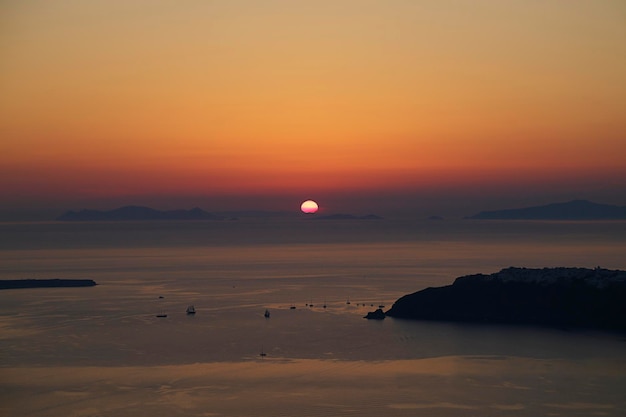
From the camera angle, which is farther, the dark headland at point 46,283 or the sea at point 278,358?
the dark headland at point 46,283

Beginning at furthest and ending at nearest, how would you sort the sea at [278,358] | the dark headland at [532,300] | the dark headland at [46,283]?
the dark headland at [46,283] → the dark headland at [532,300] → the sea at [278,358]

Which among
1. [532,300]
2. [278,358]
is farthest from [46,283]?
[532,300]

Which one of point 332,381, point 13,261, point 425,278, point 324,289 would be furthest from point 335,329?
point 13,261

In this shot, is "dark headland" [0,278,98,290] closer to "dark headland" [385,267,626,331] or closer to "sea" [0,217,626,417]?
"sea" [0,217,626,417]

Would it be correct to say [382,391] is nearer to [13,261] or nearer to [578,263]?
[578,263]

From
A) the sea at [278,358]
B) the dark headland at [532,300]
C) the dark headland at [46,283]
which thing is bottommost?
the sea at [278,358]

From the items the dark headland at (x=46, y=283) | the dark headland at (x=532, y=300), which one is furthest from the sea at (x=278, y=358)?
the dark headland at (x=46, y=283)

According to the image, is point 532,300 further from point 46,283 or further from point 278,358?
point 46,283

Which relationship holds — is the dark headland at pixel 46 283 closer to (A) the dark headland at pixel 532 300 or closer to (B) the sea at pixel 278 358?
(B) the sea at pixel 278 358
